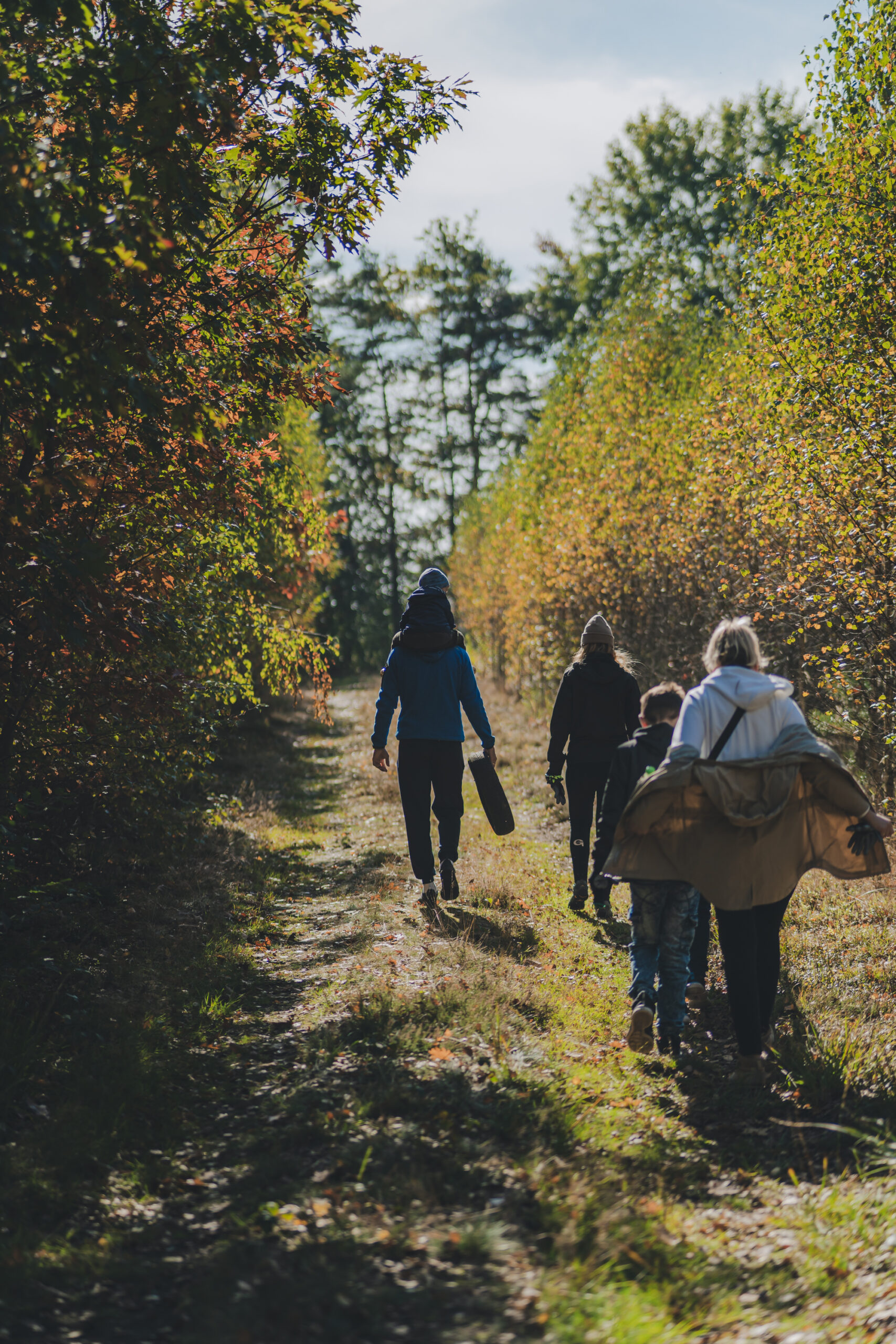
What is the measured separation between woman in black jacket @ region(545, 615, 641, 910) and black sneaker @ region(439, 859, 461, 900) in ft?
3.21

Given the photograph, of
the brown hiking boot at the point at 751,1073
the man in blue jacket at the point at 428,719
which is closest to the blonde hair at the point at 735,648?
the brown hiking boot at the point at 751,1073

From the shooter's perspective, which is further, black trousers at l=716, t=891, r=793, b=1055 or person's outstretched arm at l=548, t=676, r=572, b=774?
person's outstretched arm at l=548, t=676, r=572, b=774

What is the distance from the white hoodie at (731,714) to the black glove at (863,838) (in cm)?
57

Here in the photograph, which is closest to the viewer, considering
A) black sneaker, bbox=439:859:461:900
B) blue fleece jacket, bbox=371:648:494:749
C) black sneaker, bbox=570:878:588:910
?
blue fleece jacket, bbox=371:648:494:749

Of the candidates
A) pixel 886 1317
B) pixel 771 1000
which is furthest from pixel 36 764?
pixel 886 1317

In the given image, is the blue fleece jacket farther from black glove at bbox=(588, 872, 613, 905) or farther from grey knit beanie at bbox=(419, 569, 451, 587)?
black glove at bbox=(588, 872, 613, 905)

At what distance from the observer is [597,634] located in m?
7.72

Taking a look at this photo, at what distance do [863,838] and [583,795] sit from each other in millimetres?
3303

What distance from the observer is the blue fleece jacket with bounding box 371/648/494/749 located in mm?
7574

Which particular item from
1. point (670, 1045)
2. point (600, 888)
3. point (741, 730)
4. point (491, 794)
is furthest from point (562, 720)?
point (741, 730)

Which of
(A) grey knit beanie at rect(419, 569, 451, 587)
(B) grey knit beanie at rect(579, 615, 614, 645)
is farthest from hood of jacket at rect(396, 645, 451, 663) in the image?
(B) grey knit beanie at rect(579, 615, 614, 645)

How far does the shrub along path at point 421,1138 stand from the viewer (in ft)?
10.1

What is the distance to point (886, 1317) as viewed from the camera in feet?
10.4

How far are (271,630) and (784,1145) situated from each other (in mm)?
7087
